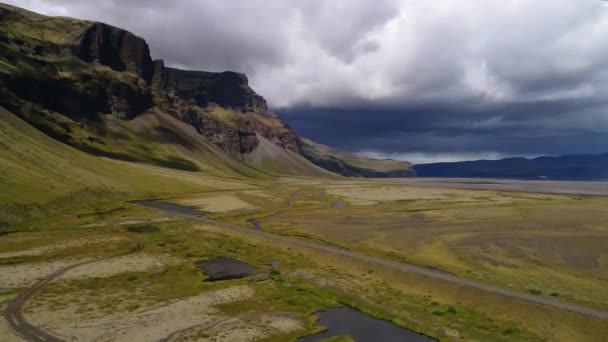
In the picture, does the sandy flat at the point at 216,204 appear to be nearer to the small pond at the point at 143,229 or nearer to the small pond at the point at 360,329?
the small pond at the point at 143,229

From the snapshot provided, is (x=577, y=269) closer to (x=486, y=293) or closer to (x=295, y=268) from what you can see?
(x=486, y=293)

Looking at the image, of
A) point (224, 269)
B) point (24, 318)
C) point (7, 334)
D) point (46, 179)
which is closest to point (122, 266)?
point (224, 269)

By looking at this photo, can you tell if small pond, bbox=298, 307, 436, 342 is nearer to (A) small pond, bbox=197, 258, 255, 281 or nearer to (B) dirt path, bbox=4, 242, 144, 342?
(A) small pond, bbox=197, 258, 255, 281

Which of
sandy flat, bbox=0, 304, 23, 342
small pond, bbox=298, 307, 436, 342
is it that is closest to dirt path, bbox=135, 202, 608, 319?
small pond, bbox=298, 307, 436, 342

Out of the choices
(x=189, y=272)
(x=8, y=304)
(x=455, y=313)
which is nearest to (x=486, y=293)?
(x=455, y=313)

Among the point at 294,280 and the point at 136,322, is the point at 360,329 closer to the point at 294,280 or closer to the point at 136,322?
the point at 294,280
